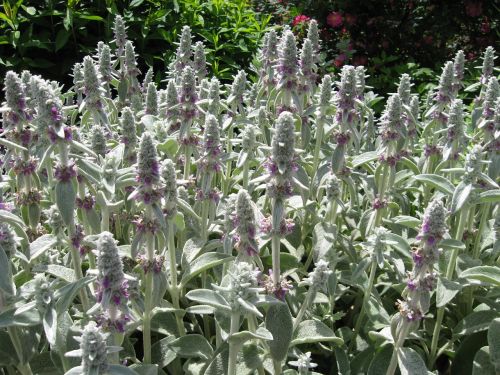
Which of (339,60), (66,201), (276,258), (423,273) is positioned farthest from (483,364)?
(339,60)

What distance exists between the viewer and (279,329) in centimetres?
236

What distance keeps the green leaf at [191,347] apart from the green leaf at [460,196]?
119cm

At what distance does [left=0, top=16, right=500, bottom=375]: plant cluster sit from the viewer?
215cm

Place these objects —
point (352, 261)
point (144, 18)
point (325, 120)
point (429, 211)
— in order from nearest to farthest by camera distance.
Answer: point (429, 211) → point (352, 261) → point (325, 120) → point (144, 18)

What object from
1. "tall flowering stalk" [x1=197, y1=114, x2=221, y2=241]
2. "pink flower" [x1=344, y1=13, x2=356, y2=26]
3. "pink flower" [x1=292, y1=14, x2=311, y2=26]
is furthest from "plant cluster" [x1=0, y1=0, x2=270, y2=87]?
"tall flowering stalk" [x1=197, y1=114, x2=221, y2=241]

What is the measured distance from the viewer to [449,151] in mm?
3148

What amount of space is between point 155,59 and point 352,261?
5.54 meters

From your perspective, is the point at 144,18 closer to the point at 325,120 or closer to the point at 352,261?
the point at 325,120

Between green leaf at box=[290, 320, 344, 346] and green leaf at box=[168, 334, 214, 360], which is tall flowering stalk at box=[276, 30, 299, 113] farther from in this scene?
green leaf at box=[168, 334, 214, 360]

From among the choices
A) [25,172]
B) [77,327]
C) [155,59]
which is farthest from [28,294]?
[155,59]

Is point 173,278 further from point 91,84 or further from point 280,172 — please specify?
point 91,84

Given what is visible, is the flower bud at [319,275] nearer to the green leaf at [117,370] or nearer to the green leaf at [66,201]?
the green leaf at [117,370]

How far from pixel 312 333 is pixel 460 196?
2.79 ft

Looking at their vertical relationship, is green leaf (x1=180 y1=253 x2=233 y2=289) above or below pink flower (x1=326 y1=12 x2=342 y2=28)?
below
